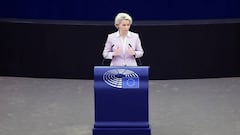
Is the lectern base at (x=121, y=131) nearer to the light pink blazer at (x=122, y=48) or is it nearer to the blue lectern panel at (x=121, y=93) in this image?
the blue lectern panel at (x=121, y=93)

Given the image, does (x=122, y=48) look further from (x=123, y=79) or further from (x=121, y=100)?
(x=121, y=100)

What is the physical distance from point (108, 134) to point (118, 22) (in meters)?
1.33

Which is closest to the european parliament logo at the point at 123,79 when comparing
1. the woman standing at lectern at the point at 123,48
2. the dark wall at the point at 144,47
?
the woman standing at lectern at the point at 123,48

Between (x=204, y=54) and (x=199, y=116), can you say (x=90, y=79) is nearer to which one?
(x=204, y=54)

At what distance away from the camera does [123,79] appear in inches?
268

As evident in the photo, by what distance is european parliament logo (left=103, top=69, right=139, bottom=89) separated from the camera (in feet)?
22.3

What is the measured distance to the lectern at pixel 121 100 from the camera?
682 cm

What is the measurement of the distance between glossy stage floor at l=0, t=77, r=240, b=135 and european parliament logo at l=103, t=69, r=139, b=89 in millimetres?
1329

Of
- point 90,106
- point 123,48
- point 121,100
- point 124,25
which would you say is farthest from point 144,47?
point 121,100

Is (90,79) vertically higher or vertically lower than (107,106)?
lower

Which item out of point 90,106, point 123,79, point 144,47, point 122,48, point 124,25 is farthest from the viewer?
point 144,47

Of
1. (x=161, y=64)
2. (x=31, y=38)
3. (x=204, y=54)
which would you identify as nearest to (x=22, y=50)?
(x=31, y=38)

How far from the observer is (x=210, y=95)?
990 cm

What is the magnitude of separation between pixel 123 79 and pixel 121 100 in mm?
255
